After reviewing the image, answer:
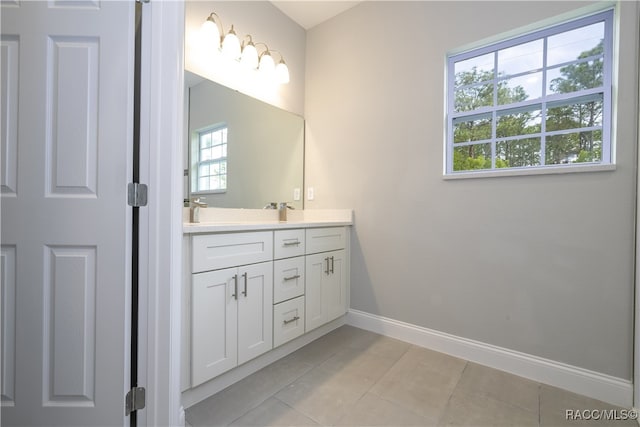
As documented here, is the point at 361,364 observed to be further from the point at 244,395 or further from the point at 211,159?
the point at 211,159

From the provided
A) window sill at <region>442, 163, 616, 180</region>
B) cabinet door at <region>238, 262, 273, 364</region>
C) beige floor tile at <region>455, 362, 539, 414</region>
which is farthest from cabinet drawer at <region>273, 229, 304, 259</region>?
beige floor tile at <region>455, 362, 539, 414</region>

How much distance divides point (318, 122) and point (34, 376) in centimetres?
236

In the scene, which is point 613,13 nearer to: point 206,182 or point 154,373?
point 206,182

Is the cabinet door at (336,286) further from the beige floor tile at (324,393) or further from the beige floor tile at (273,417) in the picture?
Result: the beige floor tile at (273,417)

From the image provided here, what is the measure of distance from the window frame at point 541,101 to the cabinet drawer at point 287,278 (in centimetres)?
120

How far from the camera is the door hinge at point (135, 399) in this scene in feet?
3.50

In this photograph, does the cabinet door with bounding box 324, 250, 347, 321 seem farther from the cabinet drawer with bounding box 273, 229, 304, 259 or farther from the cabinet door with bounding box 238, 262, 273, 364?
the cabinet door with bounding box 238, 262, 273, 364

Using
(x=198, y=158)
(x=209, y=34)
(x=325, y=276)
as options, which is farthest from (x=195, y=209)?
(x=209, y=34)

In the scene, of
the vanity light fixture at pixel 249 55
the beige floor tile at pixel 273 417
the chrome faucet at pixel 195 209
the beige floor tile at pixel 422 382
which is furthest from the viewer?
the vanity light fixture at pixel 249 55

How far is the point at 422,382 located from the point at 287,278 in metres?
0.98

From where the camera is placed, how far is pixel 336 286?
2.23 meters

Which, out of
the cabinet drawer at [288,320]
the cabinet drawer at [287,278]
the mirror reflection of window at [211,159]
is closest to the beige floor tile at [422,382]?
the cabinet drawer at [288,320]

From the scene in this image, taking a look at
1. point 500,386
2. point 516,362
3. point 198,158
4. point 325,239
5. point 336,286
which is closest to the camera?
point 500,386

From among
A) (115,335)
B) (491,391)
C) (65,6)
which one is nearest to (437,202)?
(491,391)
